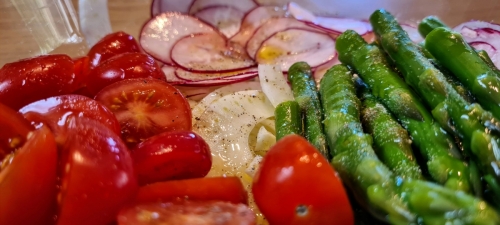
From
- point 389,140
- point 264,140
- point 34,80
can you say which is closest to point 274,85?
point 264,140

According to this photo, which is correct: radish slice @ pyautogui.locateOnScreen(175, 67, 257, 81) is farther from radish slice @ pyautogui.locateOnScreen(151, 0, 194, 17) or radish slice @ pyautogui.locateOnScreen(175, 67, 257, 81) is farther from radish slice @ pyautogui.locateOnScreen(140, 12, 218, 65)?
radish slice @ pyautogui.locateOnScreen(151, 0, 194, 17)

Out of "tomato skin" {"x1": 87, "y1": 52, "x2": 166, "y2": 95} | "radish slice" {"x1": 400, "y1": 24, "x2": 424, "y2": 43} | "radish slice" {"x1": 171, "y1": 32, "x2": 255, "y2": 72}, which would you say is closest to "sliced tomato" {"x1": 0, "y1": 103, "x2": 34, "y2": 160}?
"tomato skin" {"x1": 87, "y1": 52, "x2": 166, "y2": 95}

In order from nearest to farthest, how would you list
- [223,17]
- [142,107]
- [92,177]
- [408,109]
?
[92,177] < [408,109] < [142,107] < [223,17]

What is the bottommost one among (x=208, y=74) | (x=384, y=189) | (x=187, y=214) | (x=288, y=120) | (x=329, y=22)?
(x=208, y=74)

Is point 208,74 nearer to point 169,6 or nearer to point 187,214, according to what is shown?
point 169,6

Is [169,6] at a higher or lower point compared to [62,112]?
lower

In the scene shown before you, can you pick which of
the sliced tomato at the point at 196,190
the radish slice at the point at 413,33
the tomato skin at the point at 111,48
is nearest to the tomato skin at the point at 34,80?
the tomato skin at the point at 111,48

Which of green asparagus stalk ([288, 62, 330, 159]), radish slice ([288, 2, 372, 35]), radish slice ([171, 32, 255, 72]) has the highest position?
→ green asparagus stalk ([288, 62, 330, 159])
